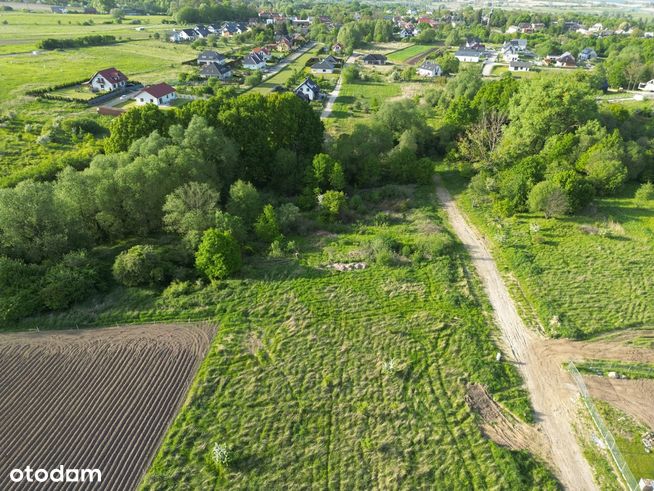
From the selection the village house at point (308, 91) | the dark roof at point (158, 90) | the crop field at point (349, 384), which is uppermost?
the dark roof at point (158, 90)

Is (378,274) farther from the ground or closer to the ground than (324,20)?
closer to the ground

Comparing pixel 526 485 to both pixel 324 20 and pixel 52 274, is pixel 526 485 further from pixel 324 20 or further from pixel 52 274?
pixel 324 20

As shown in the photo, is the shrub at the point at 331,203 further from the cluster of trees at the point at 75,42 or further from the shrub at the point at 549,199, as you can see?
the cluster of trees at the point at 75,42

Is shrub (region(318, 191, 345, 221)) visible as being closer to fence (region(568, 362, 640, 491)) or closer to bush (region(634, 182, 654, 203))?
fence (region(568, 362, 640, 491))

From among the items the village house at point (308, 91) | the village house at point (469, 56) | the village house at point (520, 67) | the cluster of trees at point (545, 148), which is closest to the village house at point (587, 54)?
the village house at point (520, 67)

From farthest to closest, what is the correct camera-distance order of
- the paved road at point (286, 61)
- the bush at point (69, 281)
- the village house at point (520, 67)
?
the village house at point (520, 67), the paved road at point (286, 61), the bush at point (69, 281)

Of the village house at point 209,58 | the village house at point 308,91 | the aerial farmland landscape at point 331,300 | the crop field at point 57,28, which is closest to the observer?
the aerial farmland landscape at point 331,300

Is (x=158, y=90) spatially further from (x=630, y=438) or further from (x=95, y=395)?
(x=630, y=438)

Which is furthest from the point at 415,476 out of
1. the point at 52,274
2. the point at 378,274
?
the point at 52,274
